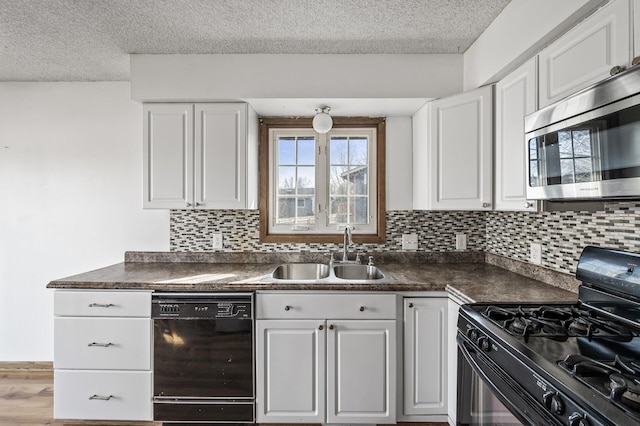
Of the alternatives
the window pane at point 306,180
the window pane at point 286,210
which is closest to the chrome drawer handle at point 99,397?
the window pane at point 286,210

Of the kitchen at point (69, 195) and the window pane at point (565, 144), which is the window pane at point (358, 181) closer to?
the kitchen at point (69, 195)

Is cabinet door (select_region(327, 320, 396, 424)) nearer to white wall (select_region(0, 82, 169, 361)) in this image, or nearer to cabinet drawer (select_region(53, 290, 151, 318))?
cabinet drawer (select_region(53, 290, 151, 318))

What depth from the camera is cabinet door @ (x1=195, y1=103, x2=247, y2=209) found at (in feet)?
7.30

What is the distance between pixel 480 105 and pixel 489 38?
0.36 m

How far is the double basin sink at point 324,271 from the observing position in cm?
236

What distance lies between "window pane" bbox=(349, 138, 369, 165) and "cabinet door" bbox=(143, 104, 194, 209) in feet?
3.92

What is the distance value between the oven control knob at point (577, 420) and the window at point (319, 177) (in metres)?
1.87

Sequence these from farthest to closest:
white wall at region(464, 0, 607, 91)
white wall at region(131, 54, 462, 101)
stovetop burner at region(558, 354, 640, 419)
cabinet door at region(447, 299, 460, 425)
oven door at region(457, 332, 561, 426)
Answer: white wall at region(131, 54, 462, 101) → cabinet door at region(447, 299, 460, 425) → white wall at region(464, 0, 607, 91) → oven door at region(457, 332, 561, 426) → stovetop burner at region(558, 354, 640, 419)

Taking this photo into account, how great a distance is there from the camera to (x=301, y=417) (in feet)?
6.21

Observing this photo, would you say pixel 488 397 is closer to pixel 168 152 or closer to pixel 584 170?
pixel 584 170

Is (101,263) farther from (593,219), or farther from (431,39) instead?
(593,219)

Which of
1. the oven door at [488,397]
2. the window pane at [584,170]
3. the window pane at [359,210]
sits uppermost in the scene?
the window pane at [584,170]

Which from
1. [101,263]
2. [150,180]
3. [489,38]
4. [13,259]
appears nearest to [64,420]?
[101,263]

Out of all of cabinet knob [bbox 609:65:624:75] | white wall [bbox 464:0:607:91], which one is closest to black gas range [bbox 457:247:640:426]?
cabinet knob [bbox 609:65:624:75]
